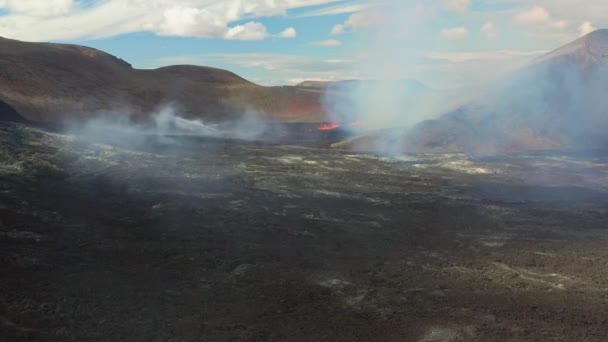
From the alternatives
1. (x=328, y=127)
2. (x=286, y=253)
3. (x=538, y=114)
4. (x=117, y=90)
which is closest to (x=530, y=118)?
(x=538, y=114)

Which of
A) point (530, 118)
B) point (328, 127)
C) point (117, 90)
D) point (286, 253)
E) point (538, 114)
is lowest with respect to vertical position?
point (286, 253)

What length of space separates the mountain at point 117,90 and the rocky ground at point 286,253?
2094 cm

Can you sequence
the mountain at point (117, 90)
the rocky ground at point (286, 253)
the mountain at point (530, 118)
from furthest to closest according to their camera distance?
1. the mountain at point (117, 90)
2. the mountain at point (530, 118)
3. the rocky ground at point (286, 253)

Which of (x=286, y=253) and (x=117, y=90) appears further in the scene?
(x=117, y=90)

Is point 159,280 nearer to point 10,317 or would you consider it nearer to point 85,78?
point 10,317

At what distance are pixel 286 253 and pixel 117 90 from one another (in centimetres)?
5024

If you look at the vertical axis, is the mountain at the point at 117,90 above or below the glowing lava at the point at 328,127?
above

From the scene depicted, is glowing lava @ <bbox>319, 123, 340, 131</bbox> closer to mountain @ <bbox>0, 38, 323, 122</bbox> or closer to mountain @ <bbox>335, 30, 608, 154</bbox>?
mountain @ <bbox>0, 38, 323, 122</bbox>

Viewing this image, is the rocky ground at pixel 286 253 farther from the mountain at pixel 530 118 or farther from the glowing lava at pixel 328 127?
the glowing lava at pixel 328 127

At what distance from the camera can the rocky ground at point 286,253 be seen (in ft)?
29.7

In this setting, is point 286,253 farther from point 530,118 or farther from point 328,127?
point 328,127

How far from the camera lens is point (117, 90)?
183ft

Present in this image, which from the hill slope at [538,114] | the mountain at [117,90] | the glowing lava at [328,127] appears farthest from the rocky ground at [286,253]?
the glowing lava at [328,127]

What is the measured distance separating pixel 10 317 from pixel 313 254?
7.29m
